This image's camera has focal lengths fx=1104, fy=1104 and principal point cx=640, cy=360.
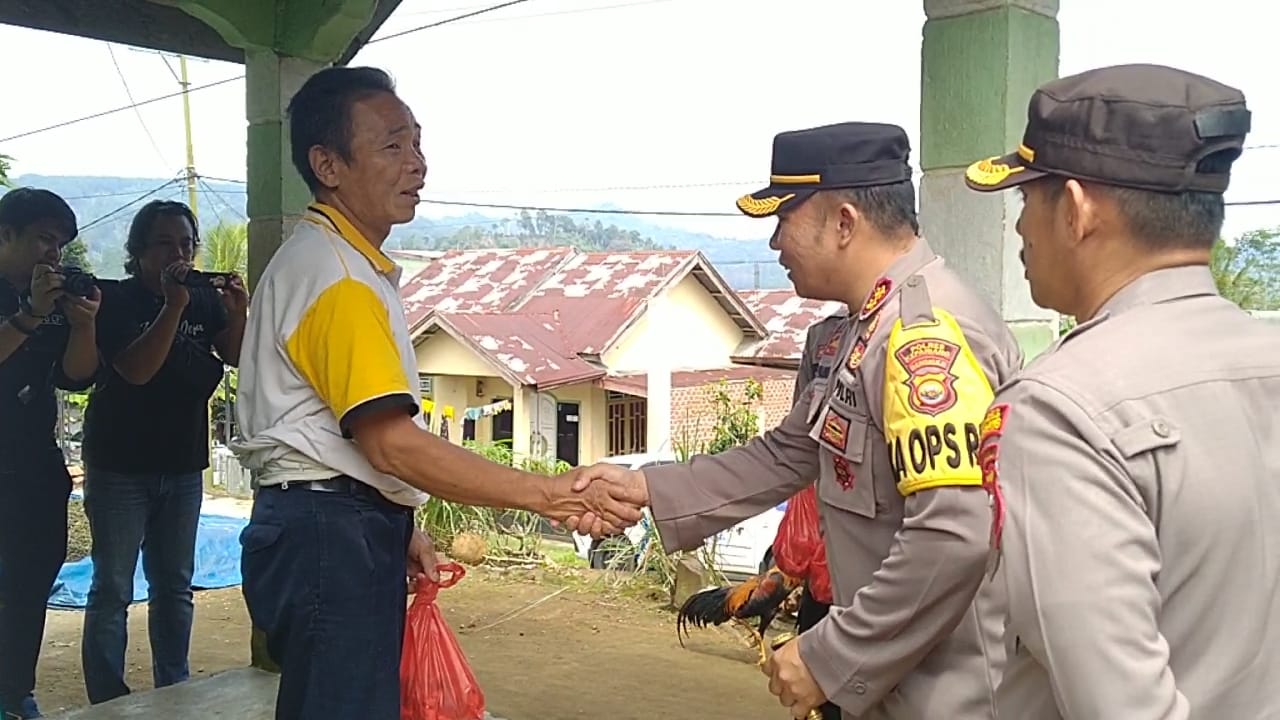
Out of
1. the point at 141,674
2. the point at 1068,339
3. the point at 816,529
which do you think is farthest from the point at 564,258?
the point at 1068,339

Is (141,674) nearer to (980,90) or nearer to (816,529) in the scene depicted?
(816,529)

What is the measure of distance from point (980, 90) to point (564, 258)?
70.7 feet

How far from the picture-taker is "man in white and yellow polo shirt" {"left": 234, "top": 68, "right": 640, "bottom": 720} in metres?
2.13

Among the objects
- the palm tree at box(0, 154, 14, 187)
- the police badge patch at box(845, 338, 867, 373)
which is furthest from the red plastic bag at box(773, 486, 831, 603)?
the palm tree at box(0, 154, 14, 187)

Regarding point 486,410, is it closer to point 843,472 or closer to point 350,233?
point 350,233

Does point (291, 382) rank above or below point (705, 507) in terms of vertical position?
above

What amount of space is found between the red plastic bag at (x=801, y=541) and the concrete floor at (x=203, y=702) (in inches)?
53.6

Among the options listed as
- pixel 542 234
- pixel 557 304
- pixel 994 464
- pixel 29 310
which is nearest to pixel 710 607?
pixel 29 310

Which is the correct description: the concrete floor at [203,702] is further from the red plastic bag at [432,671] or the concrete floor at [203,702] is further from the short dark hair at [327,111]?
the short dark hair at [327,111]

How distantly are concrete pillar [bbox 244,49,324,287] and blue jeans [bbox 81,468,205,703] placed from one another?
0.85 metres

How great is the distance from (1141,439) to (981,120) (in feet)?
5.83

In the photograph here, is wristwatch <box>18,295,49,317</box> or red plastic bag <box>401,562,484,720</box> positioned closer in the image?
red plastic bag <box>401,562,484,720</box>

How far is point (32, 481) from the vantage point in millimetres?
3877

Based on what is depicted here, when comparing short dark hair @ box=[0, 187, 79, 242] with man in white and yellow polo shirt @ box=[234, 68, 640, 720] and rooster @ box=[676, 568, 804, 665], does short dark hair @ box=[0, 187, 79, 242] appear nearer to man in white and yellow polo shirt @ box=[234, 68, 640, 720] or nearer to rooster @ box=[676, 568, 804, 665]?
man in white and yellow polo shirt @ box=[234, 68, 640, 720]
